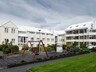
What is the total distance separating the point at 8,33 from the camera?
6088cm

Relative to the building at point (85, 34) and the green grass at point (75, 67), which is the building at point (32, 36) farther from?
the green grass at point (75, 67)

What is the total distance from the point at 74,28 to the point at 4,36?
36876 mm

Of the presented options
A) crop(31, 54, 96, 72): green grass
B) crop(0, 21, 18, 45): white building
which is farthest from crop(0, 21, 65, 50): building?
crop(31, 54, 96, 72): green grass

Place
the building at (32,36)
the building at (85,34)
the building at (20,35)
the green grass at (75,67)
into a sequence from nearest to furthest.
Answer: the green grass at (75,67) < the building at (20,35) < the building at (32,36) < the building at (85,34)

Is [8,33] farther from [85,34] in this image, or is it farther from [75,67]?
[75,67]

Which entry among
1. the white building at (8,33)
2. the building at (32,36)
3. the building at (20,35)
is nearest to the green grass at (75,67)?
the building at (20,35)

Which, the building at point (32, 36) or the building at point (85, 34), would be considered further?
the building at point (85, 34)

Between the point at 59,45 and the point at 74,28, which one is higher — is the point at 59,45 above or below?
below

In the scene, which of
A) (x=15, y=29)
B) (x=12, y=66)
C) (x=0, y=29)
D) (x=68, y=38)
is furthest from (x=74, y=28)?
(x=12, y=66)

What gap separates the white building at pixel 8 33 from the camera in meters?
59.4

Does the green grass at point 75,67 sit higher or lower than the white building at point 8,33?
lower

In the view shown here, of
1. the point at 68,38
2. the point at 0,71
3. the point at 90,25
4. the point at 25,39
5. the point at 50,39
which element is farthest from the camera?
the point at 68,38

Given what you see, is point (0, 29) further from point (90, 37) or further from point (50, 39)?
point (90, 37)

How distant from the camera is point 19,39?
66875 millimetres
